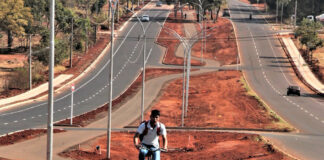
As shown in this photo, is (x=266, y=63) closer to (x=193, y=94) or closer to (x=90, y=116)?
(x=193, y=94)

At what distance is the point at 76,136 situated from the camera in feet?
127

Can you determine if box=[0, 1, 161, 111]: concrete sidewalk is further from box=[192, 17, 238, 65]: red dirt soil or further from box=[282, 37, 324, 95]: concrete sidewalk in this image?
box=[282, 37, 324, 95]: concrete sidewalk

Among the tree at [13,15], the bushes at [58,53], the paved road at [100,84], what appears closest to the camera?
the paved road at [100,84]

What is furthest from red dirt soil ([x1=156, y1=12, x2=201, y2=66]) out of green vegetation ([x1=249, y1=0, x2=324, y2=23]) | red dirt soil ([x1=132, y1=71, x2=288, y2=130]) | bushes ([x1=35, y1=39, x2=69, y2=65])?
green vegetation ([x1=249, y1=0, x2=324, y2=23])

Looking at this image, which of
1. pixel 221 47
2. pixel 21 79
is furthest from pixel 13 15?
pixel 221 47

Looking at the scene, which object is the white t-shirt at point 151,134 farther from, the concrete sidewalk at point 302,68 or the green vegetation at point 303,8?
the green vegetation at point 303,8

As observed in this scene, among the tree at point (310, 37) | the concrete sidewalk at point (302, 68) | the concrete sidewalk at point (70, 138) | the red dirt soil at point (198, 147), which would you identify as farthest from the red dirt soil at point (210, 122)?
the tree at point (310, 37)

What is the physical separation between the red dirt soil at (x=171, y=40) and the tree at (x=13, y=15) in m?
25.7

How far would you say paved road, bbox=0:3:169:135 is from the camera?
50.9 metres

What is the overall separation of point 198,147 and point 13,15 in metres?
76.9

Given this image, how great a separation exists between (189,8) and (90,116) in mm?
124376

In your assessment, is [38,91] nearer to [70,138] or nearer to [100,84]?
[100,84]

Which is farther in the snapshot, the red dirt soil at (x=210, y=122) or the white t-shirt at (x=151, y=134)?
the red dirt soil at (x=210, y=122)

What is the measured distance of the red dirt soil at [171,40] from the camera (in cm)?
9875
